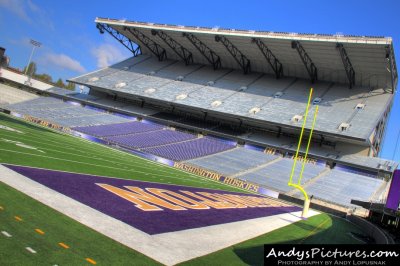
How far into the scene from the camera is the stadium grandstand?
2698 centimetres

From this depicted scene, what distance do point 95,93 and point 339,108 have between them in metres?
30.8

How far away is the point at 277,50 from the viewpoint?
3528 centimetres

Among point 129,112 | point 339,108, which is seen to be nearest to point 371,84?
point 339,108

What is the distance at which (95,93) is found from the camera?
1868 inches

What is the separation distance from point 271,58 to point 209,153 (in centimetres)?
1447

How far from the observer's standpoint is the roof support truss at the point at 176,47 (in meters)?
42.5

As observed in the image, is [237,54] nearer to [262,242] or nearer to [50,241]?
[262,242]

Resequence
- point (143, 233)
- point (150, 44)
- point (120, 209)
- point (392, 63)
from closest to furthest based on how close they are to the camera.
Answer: point (143, 233), point (120, 209), point (392, 63), point (150, 44)

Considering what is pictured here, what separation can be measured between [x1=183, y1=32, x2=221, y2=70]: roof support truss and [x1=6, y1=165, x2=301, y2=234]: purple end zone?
30871 mm

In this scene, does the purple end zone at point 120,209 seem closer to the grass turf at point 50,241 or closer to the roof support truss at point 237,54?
the grass turf at point 50,241

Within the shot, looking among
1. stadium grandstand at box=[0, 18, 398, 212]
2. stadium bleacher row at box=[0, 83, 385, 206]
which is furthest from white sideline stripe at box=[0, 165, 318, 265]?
stadium bleacher row at box=[0, 83, 385, 206]

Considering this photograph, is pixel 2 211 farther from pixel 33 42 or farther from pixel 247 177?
pixel 33 42

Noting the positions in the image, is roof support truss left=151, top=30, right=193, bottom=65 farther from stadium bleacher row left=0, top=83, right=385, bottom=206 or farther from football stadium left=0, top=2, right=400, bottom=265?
stadium bleacher row left=0, top=83, right=385, bottom=206

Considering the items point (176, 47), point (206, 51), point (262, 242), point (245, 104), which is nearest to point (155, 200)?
point (262, 242)
